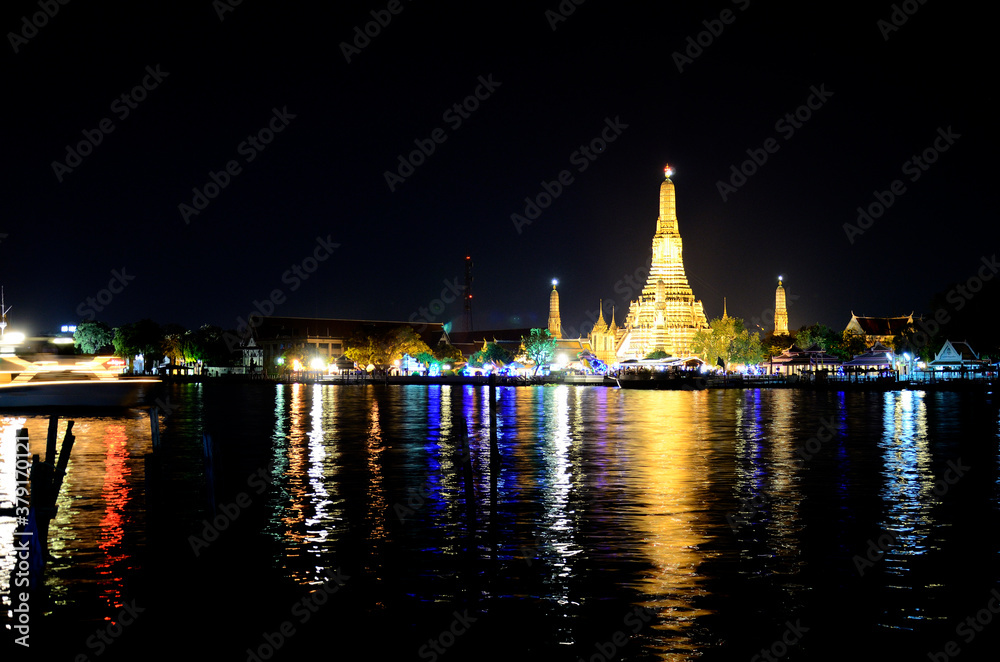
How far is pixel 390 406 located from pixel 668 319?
3651 inches

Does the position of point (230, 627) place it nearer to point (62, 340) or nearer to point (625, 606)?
point (625, 606)

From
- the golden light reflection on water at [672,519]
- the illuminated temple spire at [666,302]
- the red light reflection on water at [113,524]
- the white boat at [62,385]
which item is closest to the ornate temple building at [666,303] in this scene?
the illuminated temple spire at [666,302]

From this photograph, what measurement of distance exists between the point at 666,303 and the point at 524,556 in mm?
142904

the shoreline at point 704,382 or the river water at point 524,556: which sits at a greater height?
the shoreline at point 704,382

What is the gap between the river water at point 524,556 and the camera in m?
13.2

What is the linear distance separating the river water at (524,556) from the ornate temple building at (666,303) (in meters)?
119

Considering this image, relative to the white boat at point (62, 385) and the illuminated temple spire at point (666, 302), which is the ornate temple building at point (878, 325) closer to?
the illuminated temple spire at point (666, 302)

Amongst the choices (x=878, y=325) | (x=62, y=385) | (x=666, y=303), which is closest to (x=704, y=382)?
(x=666, y=303)

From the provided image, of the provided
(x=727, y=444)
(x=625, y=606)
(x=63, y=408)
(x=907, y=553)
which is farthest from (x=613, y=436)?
(x=63, y=408)

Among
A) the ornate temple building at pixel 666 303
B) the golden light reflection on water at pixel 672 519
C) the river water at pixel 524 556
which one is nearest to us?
the river water at pixel 524 556

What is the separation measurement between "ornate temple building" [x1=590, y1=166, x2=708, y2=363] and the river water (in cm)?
11881

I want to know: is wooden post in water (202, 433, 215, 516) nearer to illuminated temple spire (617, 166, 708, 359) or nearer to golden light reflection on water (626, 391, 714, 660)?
golden light reflection on water (626, 391, 714, 660)

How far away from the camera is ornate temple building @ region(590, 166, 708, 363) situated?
6088 inches

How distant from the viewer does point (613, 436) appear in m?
43.4
